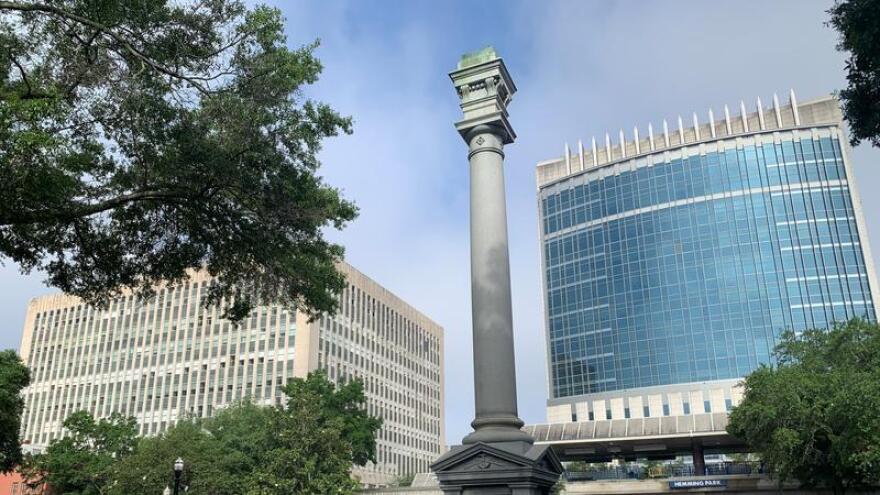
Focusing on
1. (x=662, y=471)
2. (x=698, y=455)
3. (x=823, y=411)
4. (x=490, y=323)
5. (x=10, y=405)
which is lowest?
(x=662, y=471)

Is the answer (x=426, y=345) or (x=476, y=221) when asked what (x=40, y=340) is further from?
(x=476, y=221)

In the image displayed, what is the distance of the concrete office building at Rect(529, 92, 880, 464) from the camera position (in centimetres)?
9119

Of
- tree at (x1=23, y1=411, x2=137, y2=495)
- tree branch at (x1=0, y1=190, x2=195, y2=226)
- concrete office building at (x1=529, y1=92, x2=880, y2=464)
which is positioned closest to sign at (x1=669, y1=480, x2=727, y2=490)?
concrete office building at (x1=529, y1=92, x2=880, y2=464)

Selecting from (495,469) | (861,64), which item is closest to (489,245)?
(495,469)

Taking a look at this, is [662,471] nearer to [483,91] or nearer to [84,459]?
[84,459]

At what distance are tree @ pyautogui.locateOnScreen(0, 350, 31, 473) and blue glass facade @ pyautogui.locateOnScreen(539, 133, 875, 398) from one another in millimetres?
74552

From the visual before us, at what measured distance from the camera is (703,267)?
9612cm

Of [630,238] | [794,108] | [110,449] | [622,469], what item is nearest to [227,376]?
[110,449]

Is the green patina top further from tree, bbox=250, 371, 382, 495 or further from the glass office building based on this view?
the glass office building

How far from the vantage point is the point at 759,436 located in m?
40.9

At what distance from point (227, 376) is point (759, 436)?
6968 centimetres

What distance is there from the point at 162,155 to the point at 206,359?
84.1 meters

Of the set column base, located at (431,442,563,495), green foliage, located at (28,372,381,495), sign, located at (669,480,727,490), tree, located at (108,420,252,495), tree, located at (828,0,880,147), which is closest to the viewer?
tree, located at (828,0,880,147)

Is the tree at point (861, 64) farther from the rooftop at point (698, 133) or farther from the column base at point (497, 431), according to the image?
the rooftop at point (698, 133)
